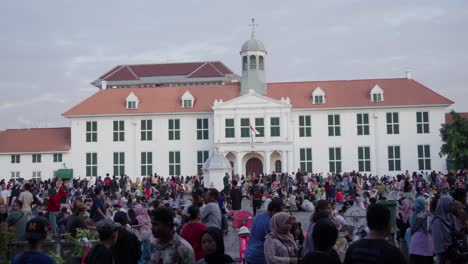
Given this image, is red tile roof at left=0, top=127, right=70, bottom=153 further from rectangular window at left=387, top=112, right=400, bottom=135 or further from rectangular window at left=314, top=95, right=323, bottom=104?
rectangular window at left=387, top=112, right=400, bottom=135

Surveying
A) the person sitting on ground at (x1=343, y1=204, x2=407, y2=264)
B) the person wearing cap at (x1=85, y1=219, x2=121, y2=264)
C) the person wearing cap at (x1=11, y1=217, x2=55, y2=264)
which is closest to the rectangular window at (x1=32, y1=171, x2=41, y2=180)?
the person wearing cap at (x1=85, y1=219, x2=121, y2=264)

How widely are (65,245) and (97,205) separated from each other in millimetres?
3160

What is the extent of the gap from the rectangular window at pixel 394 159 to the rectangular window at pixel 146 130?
21144mm

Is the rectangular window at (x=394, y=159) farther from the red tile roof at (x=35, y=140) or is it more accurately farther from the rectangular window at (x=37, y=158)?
the rectangular window at (x=37, y=158)

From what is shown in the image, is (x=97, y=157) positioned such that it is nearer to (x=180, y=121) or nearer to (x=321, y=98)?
(x=180, y=121)

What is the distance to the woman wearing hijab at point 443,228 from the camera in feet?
27.4

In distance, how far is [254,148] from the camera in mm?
49688

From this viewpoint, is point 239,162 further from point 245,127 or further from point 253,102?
point 253,102

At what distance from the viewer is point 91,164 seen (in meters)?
53.2

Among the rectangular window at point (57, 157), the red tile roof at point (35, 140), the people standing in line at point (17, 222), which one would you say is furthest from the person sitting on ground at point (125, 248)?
the rectangular window at point (57, 157)

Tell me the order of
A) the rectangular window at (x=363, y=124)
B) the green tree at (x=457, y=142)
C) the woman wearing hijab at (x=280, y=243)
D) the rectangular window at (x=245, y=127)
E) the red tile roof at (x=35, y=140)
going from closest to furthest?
the woman wearing hijab at (x=280, y=243)
the green tree at (x=457, y=142)
the rectangular window at (x=245, y=127)
the rectangular window at (x=363, y=124)
the red tile roof at (x=35, y=140)

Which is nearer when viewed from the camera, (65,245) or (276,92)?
(65,245)

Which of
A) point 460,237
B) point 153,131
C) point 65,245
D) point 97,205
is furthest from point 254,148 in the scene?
point 460,237

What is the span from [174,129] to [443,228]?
150 ft
